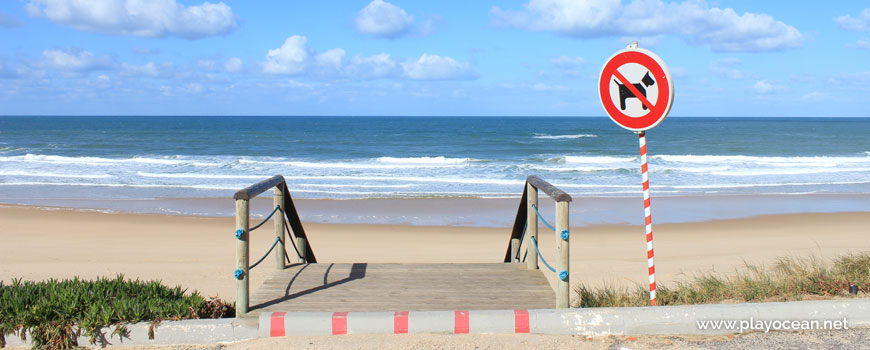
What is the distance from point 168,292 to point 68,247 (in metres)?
7.05

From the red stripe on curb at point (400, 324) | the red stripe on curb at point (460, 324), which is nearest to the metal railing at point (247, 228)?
the red stripe on curb at point (400, 324)

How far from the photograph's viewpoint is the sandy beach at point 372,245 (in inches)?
352

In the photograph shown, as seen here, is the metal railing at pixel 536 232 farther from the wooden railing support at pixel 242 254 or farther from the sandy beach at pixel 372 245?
the wooden railing support at pixel 242 254

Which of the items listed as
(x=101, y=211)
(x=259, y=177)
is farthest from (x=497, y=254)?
(x=259, y=177)

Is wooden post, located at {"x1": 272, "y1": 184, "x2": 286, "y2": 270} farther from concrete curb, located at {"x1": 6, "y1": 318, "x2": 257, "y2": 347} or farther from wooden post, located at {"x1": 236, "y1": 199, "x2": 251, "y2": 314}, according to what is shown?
concrete curb, located at {"x1": 6, "y1": 318, "x2": 257, "y2": 347}

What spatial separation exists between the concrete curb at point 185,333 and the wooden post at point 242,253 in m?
0.23

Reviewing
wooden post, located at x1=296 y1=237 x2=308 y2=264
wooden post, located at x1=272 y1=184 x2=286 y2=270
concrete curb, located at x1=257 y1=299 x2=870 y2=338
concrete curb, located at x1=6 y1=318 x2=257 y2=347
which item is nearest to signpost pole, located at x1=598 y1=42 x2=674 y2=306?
concrete curb, located at x1=257 y1=299 x2=870 y2=338

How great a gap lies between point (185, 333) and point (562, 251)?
2634mm

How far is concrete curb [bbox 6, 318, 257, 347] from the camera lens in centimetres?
450

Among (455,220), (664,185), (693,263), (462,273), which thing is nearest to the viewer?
(462,273)

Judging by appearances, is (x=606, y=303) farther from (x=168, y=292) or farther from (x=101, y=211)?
(x=101, y=211)

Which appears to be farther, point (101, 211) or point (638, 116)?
point (101, 211)

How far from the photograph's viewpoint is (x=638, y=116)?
4.83m

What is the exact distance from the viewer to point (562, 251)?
4801 millimetres
